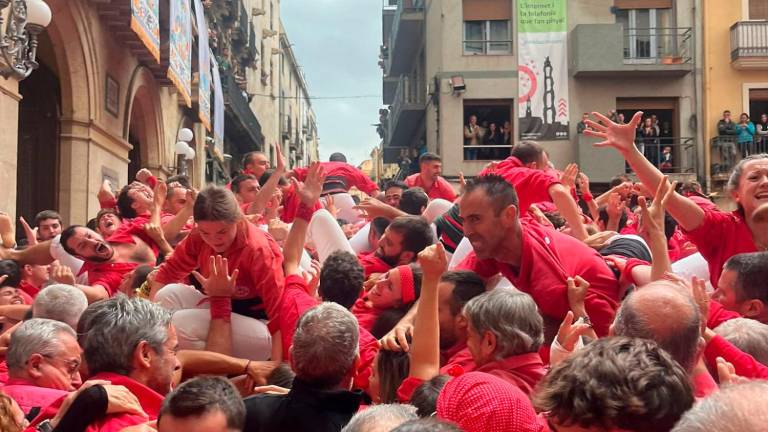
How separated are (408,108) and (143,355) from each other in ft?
86.5

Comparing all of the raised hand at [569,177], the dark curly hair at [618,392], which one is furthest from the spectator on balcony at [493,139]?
the dark curly hair at [618,392]

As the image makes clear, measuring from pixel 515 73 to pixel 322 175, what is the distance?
19.3 meters

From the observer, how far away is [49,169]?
47.8 ft

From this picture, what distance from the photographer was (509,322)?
3.17m

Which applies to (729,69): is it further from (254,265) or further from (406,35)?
(254,265)

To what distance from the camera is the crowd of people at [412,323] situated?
244 cm

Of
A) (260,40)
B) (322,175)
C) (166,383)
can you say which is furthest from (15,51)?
(260,40)

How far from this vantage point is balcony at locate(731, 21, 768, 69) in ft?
76.0

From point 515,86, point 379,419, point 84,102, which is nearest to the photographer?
point 379,419

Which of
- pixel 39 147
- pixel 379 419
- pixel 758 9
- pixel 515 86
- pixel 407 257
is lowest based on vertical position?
pixel 379 419

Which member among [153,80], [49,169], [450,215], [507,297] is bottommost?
[507,297]

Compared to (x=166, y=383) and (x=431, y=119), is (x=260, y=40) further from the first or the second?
(x=166, y=383)

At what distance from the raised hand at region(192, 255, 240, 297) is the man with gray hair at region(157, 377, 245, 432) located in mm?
1368

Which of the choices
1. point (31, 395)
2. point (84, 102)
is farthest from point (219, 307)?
point (84, 102)
